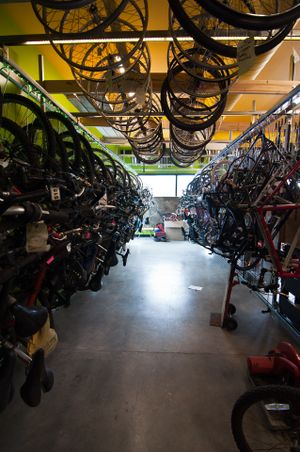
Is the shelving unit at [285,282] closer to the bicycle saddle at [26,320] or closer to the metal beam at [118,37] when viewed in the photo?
the metal beam at [118,37]

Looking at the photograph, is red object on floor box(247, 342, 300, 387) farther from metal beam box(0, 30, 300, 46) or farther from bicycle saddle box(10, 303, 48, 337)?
metal beam box(0, 30, 300, 46)

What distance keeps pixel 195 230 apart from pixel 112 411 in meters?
3.91

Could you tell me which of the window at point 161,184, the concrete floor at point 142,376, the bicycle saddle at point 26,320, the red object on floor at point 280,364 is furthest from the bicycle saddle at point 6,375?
the window at point 161,184

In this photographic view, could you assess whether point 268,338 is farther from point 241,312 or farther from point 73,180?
point 73,180

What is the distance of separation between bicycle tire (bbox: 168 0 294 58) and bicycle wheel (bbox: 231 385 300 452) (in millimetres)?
1708

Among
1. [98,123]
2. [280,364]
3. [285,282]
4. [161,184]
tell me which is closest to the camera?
[280,364]

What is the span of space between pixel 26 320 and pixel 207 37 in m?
1.68

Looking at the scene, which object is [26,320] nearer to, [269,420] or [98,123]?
[269,420]

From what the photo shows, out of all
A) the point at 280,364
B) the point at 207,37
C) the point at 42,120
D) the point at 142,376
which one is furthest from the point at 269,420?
the point at 42,120

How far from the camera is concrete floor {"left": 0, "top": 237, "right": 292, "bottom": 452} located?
1.30 meters

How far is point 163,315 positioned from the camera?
2.74 metres

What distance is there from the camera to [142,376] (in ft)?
Answer: 5.76

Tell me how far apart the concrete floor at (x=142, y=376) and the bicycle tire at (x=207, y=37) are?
84.2 inches

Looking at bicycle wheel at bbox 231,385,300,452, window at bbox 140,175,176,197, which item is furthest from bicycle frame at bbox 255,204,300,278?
window at bbox 140,175,176,197
